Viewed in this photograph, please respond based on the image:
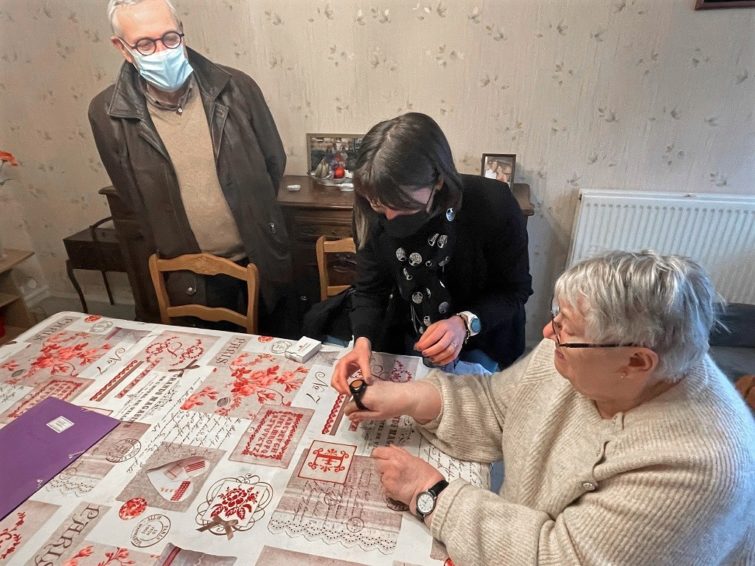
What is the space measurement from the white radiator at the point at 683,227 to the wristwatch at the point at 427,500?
1442 millimetres

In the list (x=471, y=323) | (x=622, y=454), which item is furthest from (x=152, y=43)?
(x=622, y=454)

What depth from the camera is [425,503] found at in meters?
0.75

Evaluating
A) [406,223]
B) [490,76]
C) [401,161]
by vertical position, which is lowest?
[406,223]

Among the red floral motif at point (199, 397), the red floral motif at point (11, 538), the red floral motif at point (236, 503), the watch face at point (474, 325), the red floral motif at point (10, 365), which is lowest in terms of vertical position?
the red floral motif at point (11, 538)

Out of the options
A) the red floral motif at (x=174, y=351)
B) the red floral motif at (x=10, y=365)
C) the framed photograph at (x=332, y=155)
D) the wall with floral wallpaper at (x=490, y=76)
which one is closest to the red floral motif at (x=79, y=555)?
the red floral motif at (x=174, y=351)

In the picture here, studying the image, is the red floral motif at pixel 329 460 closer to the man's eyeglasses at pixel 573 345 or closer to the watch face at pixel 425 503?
the watch face at pixel 425 503

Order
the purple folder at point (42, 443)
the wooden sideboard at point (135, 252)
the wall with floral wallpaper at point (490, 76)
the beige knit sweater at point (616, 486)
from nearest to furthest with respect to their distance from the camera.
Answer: the beige knit sweater at point (616, 486) < the purple folder at point (42, 443) < the wall with floral wallpaper at point (490, 76) < the wooden sideboard at point (135, 252)

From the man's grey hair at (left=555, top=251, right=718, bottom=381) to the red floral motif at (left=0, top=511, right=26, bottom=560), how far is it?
946mm

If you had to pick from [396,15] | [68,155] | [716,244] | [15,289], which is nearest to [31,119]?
[68,155]

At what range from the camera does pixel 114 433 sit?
3.08 ft

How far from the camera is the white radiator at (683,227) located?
1.89 m

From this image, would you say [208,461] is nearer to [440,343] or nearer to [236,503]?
[236,503]

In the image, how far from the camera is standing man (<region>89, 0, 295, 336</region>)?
141 cm

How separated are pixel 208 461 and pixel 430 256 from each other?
67 cm
